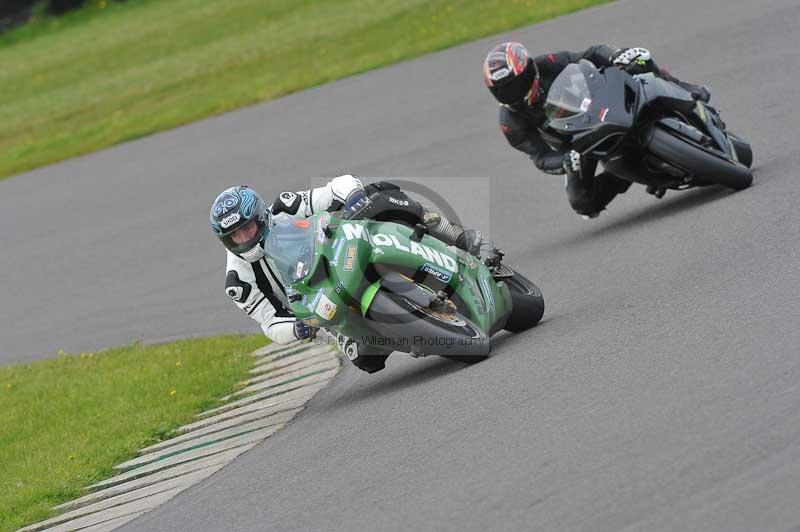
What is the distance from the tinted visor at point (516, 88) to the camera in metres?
10.2

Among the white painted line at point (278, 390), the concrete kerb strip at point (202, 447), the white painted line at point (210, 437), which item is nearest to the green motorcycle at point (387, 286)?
the white painted line at point (210, 437)

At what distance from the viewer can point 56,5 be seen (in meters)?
41.5

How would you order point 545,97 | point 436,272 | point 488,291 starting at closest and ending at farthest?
point 436,272 < point 488,291 < point 545,97

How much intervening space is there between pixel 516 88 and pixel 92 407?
417 cm

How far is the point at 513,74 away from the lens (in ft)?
33.2

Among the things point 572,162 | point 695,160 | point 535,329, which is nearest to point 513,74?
point 572,162

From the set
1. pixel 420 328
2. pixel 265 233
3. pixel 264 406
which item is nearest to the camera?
pixel 420 328

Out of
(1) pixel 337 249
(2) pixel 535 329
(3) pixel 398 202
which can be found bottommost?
(2) pixel 535 329

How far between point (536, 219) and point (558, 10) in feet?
28.5

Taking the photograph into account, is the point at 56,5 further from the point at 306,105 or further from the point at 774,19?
the point at 774,19

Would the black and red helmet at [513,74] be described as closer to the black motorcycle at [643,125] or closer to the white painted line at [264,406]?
the black motorcycle at [643,125]

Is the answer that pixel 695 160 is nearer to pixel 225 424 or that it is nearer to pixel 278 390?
pixel 278 390

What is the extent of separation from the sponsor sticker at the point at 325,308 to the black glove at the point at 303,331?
44cm

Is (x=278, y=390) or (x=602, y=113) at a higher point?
(x=602, y=113)
